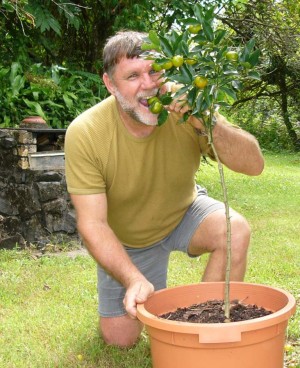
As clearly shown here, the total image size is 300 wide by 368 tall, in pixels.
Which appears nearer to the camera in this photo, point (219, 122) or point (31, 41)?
point (219, 122)

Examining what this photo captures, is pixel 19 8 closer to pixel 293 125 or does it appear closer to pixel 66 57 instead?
pixel 66 57

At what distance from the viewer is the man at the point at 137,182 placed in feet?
8.29

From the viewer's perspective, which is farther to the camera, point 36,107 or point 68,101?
point 68,101

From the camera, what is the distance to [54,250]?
4.85m

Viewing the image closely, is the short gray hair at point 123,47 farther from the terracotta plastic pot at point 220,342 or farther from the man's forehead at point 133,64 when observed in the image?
the terracotta plastic pot at point 220,342

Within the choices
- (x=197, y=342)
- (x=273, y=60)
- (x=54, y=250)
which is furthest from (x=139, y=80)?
(x=273, y=60)

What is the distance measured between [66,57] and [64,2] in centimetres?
109

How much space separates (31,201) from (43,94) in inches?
44.2

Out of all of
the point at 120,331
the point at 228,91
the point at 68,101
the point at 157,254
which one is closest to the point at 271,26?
the point at 68,101

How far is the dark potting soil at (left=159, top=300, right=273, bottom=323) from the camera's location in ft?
6.95

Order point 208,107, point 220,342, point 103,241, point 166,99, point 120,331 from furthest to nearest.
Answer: point 120,331 → point 103,241 → point 166,99 → point 208,107 → point 220,342

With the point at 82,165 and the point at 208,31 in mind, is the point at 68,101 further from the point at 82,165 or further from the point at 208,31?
the point at 208,31

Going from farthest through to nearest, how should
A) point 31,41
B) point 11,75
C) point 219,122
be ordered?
point 31,41 → point 11,75 → point 219,122

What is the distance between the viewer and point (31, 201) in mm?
4945
